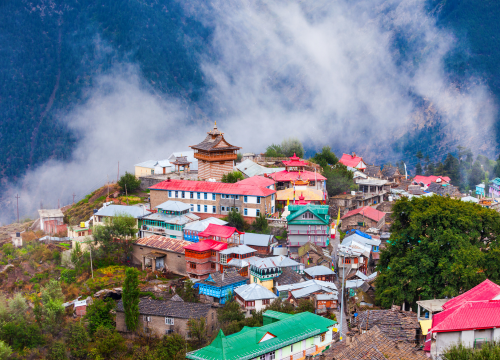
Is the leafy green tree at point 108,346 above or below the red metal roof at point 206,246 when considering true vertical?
below

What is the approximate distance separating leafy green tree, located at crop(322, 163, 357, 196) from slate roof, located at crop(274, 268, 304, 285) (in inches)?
1063

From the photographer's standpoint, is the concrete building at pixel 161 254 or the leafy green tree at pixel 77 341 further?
the concrete building at pixel 161 254

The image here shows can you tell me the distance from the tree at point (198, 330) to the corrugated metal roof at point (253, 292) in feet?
14.6

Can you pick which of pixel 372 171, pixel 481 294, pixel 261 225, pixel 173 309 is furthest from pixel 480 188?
pixel 173 309

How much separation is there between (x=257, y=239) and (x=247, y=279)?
285 inches

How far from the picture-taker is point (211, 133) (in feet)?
228

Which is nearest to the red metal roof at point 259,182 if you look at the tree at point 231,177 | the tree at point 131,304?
the tree at point 231,177

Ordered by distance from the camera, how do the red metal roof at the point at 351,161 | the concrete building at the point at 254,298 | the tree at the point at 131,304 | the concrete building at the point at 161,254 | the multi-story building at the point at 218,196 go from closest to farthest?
the tree at the point at 131,304
the concrete building at the point at 254,298
the concrete building at the point at 161,254
the multi-story building at the point at 218,196
the red metal roof at the point at 351,161

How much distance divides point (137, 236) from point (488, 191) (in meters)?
80.8

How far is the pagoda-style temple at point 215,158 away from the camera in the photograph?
66625 mm

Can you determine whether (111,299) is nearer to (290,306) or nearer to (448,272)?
(290,306)

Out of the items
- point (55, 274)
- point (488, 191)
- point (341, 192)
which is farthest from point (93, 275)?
point (488, 191)

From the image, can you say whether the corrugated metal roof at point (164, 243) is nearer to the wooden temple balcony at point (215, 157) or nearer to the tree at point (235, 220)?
the tree at point (235, 220)

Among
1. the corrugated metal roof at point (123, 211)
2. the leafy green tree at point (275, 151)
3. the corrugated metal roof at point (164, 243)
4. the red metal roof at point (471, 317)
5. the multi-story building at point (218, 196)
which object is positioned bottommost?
the red metal roof at point (471, 317)
